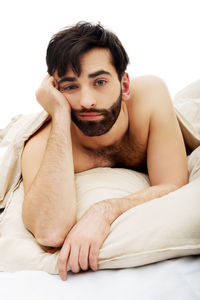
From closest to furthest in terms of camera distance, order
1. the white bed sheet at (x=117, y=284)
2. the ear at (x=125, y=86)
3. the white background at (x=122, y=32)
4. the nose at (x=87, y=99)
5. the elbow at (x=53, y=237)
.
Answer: the white bed sheet at (x=117, y=284)
the elbow at (x=53, y=237)
the nose at (x=87, y=99)
the ear at (x=125, y=86)
the white background at (x=122, y=32)

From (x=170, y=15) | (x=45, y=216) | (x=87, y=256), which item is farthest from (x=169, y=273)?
(x=170, y=15)

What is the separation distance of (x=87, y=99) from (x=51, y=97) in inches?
7.1

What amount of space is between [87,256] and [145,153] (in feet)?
2.18

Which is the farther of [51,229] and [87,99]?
[87,99]

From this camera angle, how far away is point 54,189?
0.97m

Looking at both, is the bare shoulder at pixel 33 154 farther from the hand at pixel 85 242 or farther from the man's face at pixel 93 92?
the hand at pixel 85 242

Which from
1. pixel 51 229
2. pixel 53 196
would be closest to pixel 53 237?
pixel 51 229

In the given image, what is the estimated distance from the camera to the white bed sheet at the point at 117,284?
66cm

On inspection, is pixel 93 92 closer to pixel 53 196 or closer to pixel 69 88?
pixel 69 88

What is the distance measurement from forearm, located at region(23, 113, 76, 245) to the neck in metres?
0.22

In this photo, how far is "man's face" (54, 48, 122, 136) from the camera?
1.11 meters

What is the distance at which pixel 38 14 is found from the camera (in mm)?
2510

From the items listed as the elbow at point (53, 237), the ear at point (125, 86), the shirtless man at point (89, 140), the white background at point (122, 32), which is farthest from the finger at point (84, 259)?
the white background at point (122, 32)

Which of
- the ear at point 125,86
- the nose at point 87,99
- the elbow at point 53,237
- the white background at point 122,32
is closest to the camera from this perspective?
the elbow at point 53,237
